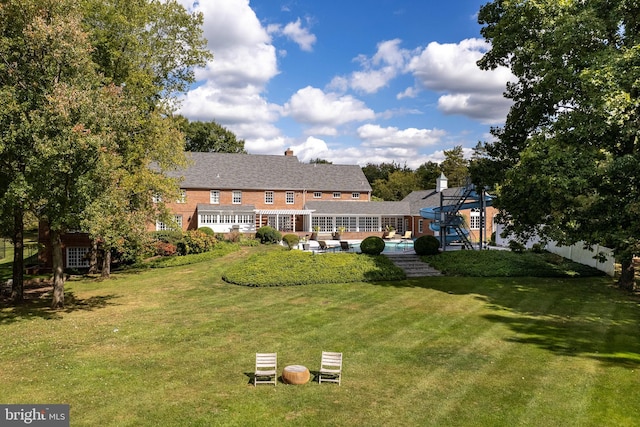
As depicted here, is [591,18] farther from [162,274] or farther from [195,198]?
[195,198]

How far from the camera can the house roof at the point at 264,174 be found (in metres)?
50.0

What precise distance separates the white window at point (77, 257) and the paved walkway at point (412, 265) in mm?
23176

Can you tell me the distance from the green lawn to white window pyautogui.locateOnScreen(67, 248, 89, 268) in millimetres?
12127

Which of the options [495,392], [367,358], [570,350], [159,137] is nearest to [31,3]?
[159,137]

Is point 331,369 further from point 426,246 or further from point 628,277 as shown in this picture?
point 426,246

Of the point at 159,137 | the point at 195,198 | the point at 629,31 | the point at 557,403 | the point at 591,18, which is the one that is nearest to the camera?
the point at 557,403

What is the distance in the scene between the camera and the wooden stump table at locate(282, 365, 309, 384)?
10.5 m

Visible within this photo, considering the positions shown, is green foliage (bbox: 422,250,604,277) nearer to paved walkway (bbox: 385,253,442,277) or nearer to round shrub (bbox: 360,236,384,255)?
paved walkway (bbox: 385,253,442,277)

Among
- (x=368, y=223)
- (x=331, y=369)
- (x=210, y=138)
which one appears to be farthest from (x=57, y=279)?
(x=210, y=138)

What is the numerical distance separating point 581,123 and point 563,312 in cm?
789

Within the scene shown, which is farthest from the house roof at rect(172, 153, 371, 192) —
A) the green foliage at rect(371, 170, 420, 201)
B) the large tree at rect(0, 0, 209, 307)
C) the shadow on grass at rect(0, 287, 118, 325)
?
the large tree at rect(0, 0, 209, 307)

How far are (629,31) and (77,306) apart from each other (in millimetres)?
27925

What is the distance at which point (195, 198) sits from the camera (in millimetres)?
48781

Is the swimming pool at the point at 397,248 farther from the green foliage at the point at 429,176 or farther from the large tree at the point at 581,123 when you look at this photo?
the green foliage at the point at 429,176
